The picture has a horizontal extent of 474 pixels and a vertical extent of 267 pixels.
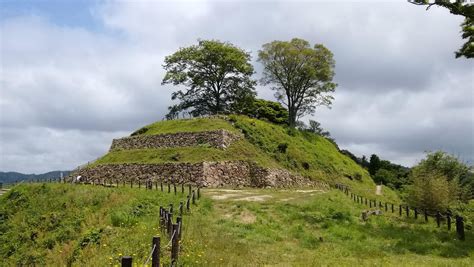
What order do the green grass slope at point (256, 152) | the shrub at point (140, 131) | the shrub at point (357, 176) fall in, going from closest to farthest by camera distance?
the green grass slope at point (256, 152) < the shrub at point (140, 131) < the shrub at point (357, 176)

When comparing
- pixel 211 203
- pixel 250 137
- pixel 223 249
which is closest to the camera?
pixel 223 249

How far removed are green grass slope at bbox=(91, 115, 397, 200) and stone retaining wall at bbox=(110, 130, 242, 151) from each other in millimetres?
910

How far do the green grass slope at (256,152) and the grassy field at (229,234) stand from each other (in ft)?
43.3

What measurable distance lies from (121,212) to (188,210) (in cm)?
369

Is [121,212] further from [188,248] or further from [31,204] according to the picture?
[31,204]

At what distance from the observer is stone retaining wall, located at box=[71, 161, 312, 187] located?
4012 centimetres

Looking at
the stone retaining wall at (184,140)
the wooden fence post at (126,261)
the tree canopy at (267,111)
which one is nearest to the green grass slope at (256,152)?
the stone retaining wall at (184,140)

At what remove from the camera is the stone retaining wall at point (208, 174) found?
132 feet

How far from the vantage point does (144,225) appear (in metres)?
17.9

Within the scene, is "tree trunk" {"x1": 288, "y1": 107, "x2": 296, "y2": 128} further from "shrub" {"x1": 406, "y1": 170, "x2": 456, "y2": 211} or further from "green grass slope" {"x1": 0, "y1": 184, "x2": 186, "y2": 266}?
"green grass slope" {"x1": 0, "y1": 184, "x2": 186, "y2": 266}

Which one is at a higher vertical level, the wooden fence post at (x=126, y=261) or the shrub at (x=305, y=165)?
the shrub at (x=305, y=165)

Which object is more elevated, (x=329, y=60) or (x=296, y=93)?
(x=329, y=60)

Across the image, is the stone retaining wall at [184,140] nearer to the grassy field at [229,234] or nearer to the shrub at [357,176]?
the grassy field at [229,234]

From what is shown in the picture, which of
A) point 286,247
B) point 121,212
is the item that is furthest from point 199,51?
point 286,247
